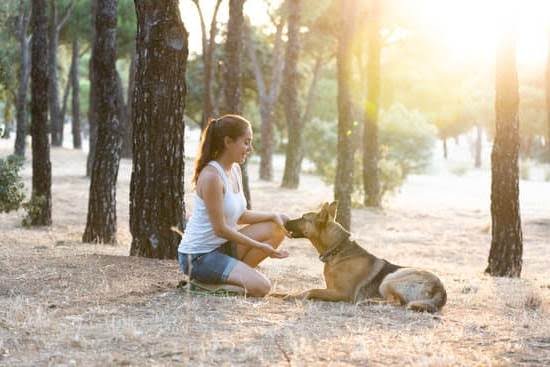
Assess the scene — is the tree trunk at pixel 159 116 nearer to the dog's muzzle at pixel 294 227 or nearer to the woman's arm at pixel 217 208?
the woman's arm at pixel 217 208

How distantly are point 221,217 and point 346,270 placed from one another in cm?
129

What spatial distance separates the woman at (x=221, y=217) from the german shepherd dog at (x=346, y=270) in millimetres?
360

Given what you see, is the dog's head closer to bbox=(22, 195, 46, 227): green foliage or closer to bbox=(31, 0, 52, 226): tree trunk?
bbox=(22, 195, 46, 227): green foliage

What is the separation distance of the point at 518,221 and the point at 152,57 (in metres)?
5.40

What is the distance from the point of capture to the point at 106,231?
43.2ft

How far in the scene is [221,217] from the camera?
7.59 m

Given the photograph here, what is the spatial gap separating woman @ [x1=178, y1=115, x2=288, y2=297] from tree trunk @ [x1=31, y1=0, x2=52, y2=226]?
6.83 metres

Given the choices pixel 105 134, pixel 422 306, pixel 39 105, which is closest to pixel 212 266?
pixel 422 306

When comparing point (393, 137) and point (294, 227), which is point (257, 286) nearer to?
point (294, 227)

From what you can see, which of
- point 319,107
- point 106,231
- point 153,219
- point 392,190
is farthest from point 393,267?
point 319,107

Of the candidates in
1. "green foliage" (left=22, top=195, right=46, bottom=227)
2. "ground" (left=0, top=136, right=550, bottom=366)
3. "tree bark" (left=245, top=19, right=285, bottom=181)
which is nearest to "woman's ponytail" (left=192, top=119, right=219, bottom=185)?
"ground" (left=0, top=136, right=550, bottom=366)

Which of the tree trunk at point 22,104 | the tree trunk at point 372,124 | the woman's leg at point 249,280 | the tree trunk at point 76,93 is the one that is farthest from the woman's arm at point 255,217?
the tree trunk at point 76,93

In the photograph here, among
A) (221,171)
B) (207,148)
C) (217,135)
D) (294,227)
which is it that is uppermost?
(217,135)

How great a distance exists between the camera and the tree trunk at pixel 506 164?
436 inches
